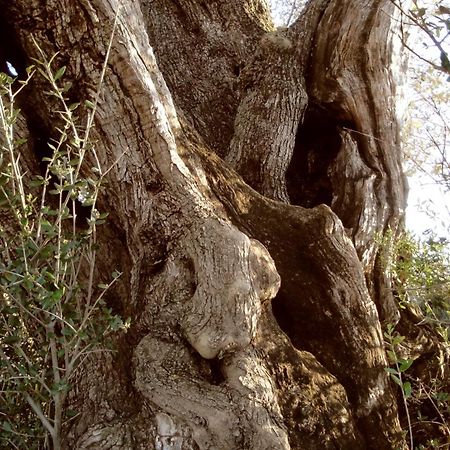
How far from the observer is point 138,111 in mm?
3246

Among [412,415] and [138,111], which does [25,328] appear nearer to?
[138,111]

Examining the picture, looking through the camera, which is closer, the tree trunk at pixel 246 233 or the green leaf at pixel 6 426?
the green leaf at pixel 6 426

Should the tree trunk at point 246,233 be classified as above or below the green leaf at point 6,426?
above

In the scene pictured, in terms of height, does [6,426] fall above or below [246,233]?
below

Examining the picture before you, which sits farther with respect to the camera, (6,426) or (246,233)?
(246,233)

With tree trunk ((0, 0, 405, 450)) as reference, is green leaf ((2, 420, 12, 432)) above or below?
below

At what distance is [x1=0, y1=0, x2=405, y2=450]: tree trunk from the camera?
9.23 feet

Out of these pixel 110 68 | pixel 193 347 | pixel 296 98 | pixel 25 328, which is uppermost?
pixel 296 98

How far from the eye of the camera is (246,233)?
351cm

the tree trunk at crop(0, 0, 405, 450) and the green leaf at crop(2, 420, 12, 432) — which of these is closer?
the green leaf at crop(2, 420, 12, 432)

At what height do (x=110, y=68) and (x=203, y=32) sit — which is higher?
(x=203, y=32)

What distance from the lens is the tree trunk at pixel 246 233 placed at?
2.81 metres

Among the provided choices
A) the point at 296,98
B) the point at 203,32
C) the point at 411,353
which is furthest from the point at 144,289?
the point at 203,32

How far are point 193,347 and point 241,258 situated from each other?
0.45 meters
